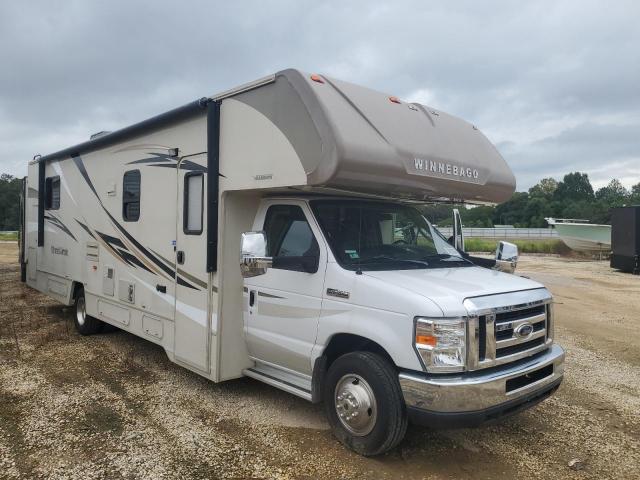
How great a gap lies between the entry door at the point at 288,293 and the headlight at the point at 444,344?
43.3 inches

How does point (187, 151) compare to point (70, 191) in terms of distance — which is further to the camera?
point (70, 191)

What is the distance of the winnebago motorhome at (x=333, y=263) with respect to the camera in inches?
152

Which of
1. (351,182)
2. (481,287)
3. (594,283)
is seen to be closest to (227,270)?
(351,182)

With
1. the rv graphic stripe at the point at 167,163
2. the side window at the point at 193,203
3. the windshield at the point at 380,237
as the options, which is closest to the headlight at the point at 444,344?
the windshield at the point at 380,237

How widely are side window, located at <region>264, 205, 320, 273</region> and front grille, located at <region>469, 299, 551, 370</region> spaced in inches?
58.8

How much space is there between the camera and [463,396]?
3.66 meters

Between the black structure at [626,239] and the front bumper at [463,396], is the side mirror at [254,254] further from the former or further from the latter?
the black structure at [626,239]

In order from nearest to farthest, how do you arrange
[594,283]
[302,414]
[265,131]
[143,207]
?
[265,131], [302,414], [143,207], [594,283]

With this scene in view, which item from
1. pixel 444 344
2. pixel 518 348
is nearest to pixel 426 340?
pixel 444 344

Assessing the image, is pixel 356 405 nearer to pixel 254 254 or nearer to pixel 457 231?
pixel 254 254

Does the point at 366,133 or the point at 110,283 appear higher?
the point at 366,133

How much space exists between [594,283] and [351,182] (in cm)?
1536

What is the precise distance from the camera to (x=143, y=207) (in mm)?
6469

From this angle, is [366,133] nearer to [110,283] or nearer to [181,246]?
[181,246]
